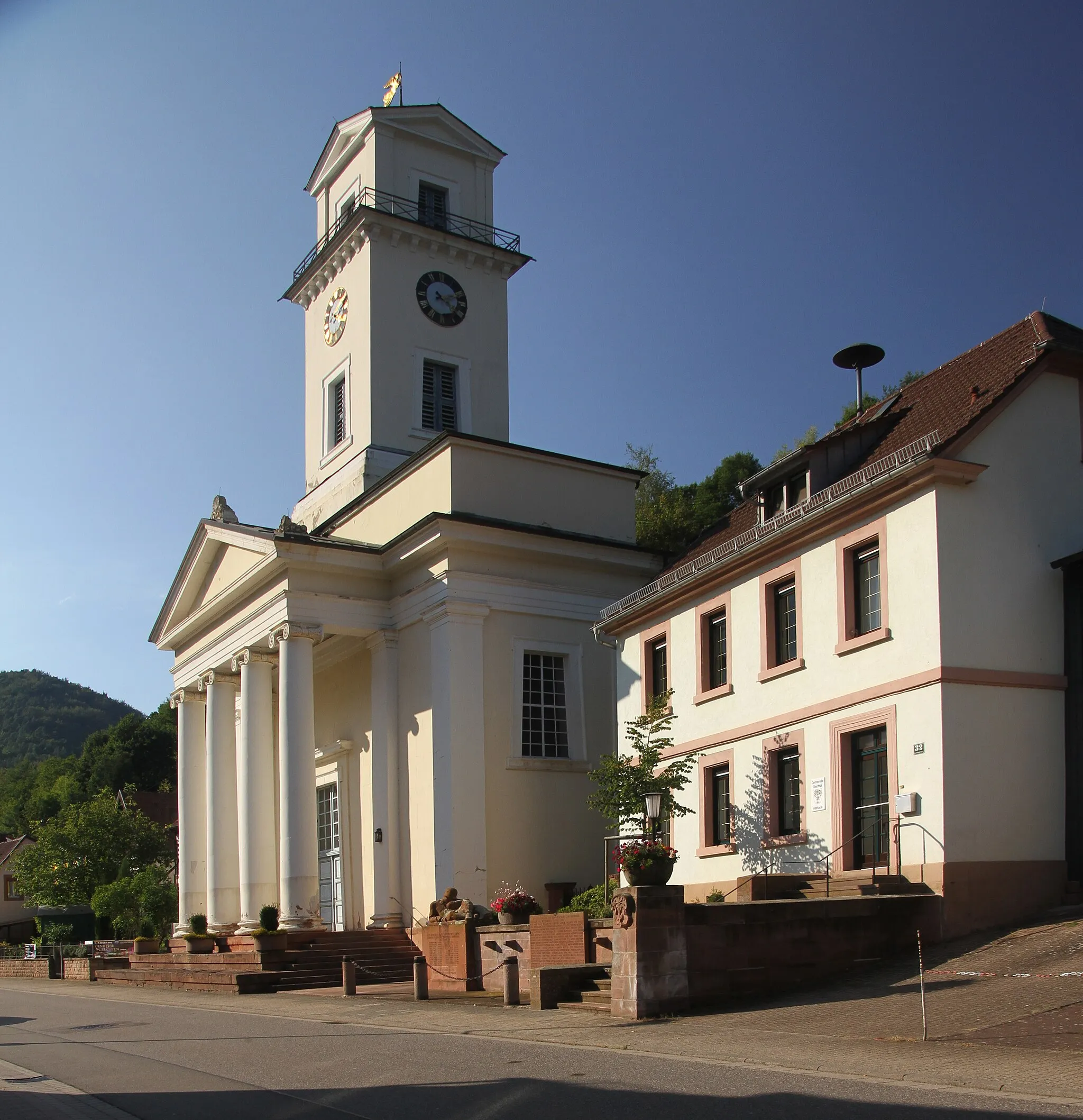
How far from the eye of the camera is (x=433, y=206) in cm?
4400

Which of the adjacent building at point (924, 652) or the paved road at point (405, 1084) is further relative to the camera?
the adjacent building at point (924, 652)

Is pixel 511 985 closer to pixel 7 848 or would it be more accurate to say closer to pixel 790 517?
pixel 790 517

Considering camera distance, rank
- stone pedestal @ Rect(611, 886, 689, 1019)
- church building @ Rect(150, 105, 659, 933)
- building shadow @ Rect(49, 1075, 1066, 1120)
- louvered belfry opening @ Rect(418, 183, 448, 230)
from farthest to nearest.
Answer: louvered belfry opening @ Rect(418, 183, 448, 230) → church building @ Rect(150, 105, 659, 933) → stone pedestal @ Rect(611, 886, 689, 1019) → building shadow @ Rect(49, 1075, 1066, 1120)

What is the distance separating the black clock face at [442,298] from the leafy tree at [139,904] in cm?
2122

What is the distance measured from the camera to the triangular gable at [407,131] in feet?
143

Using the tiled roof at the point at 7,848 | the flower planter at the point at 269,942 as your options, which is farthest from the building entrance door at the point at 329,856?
the tiled roof at the point at 7,848

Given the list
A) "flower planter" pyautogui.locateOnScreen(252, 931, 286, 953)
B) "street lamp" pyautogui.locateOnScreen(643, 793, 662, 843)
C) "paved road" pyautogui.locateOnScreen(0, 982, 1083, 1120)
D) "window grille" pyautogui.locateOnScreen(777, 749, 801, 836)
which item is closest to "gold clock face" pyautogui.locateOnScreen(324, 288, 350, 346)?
"flower planter" pyautogui.locateOnScreen(252, 931, 286, 953)

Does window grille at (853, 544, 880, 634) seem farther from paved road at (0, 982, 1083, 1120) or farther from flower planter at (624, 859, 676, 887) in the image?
paved road at (0, 982, 1083, 1120)

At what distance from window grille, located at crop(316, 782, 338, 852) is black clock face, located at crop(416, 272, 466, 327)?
49.5 feet

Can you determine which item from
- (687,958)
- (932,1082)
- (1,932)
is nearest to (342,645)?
(687,958)

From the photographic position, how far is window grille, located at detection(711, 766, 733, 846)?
80.1ft

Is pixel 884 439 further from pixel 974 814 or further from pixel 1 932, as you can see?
pixel 1 932

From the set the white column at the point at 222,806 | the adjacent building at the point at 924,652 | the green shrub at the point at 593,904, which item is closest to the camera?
the adjacent building at the point at 924,652

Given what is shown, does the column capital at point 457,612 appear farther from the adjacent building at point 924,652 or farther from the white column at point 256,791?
the adjacent building at point 924,652
